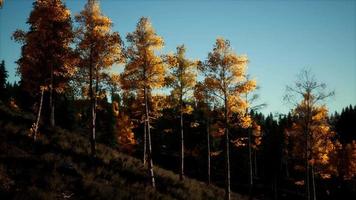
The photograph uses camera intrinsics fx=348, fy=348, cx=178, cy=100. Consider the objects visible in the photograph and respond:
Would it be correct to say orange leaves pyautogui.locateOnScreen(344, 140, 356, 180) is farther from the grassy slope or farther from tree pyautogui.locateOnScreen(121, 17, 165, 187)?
tree pyautogui.locateOnScreen(121, 17, 165, 187)

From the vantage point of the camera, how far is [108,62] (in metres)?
25.4

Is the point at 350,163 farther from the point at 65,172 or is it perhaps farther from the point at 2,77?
the point at 2,77

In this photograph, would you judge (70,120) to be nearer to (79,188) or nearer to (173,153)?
(173,153)

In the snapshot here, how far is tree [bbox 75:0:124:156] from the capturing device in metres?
24.8

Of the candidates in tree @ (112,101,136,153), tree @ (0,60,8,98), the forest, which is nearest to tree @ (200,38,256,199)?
the forest

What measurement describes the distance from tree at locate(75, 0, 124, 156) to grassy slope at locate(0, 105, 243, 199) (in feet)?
8.62

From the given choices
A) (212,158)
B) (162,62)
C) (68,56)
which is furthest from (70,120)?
(162,62)

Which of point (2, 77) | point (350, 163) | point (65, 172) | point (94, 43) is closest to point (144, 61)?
point (94, 43)

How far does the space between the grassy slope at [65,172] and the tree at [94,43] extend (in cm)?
263

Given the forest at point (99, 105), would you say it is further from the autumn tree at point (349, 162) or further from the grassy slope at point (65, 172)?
the autumn tree at point (349, 162)

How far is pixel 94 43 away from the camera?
25.0 metres

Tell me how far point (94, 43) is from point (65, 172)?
9.49 meters

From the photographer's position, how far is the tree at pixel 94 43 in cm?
2480

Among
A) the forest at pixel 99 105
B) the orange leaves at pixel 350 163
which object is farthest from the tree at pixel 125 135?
the orange leaves at pixel 350 163
